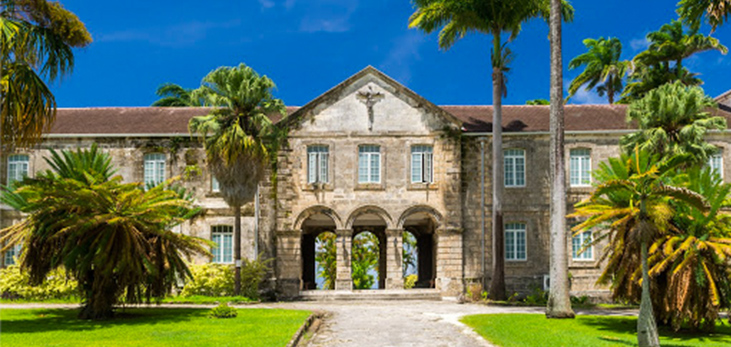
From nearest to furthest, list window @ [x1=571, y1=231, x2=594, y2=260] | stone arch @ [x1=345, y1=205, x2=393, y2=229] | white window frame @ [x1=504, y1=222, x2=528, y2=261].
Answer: stone arch @ [x1=345, y1=205, x2=393, y2=229]
white window frame @ [x1=504, y1=222, x2=528, y2=261]
window @ [x1=571, y1=231, x2=594, y2=260]

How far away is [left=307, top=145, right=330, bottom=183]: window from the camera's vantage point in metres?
31.7

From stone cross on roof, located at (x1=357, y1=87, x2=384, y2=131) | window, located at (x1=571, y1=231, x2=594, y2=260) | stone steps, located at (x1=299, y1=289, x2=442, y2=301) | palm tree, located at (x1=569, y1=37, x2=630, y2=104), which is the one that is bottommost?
stone steps, located at (x1=299, y1=289, x2=442, y2=301)

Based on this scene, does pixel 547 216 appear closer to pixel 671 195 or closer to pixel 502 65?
pixel 502 65

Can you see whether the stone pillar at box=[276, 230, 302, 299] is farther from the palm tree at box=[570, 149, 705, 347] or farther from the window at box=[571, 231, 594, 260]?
the palm tree at box=[570, 149, 705, 347]

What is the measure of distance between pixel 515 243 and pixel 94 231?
736 inches

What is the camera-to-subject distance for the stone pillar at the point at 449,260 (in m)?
31.3

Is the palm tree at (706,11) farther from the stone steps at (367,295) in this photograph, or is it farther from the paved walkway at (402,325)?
the stone steps at (367,295)

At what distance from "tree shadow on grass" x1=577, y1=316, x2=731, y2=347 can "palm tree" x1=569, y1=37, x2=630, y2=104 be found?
2620cm

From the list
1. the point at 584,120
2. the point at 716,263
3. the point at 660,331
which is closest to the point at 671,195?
the point at 716,263

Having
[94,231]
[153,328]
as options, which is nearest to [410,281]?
[94,231]

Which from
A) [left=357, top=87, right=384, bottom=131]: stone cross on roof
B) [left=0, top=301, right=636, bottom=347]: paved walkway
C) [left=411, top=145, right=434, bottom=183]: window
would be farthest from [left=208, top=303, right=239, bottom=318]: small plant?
[left=357, top=87, right=384, bottom=131]: stone cross on roof

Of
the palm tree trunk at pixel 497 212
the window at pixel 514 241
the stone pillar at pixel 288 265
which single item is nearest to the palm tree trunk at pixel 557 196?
the palm tree trunk at pixel 497 212

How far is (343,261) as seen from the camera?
31.2m

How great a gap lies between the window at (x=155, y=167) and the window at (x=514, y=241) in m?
15.4
